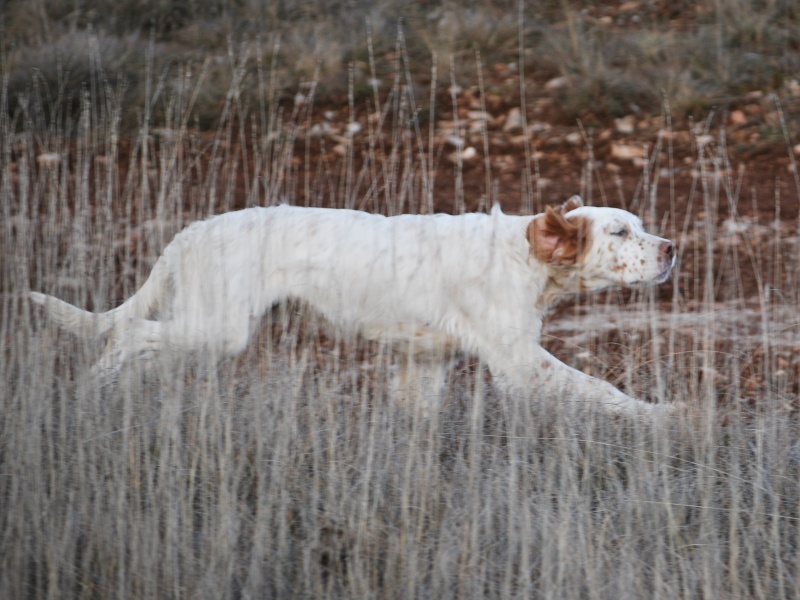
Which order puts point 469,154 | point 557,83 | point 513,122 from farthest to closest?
point 557,83, point 513,122, point 469,154

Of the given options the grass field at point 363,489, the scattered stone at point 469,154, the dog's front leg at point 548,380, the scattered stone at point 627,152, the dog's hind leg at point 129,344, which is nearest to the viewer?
the grass field at point 363,489

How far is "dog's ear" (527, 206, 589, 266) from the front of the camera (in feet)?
13.6

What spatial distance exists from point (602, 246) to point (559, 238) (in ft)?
0.53

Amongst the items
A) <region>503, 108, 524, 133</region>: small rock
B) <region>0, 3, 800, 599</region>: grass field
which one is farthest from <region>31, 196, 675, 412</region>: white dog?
<region>503, 108, 524, 133</region>: small rock

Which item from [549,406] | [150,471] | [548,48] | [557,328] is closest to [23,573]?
[150,471]

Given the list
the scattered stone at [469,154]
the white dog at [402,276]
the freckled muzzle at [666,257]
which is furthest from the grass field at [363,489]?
the scattered stone at [469,154]

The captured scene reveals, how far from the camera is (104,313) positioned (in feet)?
13.3

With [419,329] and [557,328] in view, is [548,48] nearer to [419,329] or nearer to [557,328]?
[557,328]

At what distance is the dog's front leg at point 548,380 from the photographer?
12.7 ft

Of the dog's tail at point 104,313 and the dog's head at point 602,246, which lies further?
the dog's head at point 602,246

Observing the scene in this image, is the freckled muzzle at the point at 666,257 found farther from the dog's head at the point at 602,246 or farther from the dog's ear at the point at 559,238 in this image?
the dog's ear at the point at 559,238

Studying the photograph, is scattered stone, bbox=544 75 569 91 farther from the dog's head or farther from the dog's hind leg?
the dog's hind leg

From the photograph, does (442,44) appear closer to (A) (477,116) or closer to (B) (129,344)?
(A) (477,116)

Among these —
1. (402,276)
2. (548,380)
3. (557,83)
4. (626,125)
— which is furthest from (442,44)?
(548,380)
